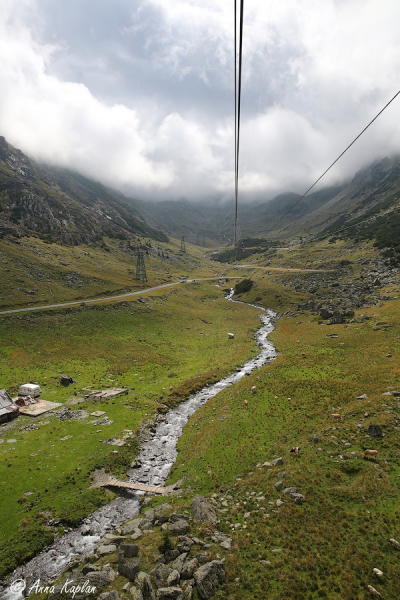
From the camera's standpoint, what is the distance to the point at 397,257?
3708 inches

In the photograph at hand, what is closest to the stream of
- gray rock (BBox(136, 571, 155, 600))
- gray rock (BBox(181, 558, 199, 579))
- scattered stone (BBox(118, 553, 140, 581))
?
scattered stone (BBox(118, 553, 140, 581))

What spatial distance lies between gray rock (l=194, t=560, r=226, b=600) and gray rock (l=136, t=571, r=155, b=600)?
6.87ft

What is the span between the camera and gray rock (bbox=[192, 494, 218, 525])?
15891mm

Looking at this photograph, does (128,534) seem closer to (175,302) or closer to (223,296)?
(175,302)

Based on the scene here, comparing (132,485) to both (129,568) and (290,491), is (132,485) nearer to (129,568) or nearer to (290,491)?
(129,568)

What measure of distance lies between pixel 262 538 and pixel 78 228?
692 feet

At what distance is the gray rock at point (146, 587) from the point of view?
11172 mm

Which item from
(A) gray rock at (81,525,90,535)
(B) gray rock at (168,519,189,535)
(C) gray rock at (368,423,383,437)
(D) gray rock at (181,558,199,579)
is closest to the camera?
(D) gray rock at (181,558,199,579)

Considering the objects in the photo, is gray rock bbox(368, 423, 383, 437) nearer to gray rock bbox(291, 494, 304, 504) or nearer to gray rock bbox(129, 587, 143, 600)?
gray rock bbox(291, 494, 304, 504)

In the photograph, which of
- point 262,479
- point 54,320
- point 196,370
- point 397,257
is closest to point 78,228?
point 54,320

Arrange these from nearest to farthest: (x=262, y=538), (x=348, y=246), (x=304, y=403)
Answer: (x=262, y=538), (x=304, y=403), (x=348, y=246)

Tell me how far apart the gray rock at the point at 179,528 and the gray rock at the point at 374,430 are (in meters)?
15.5

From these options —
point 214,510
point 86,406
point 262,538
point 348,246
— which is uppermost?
point 348,246

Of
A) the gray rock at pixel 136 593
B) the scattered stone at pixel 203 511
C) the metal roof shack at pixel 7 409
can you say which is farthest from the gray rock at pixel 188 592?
the metal roof shack at pixel 7 409
